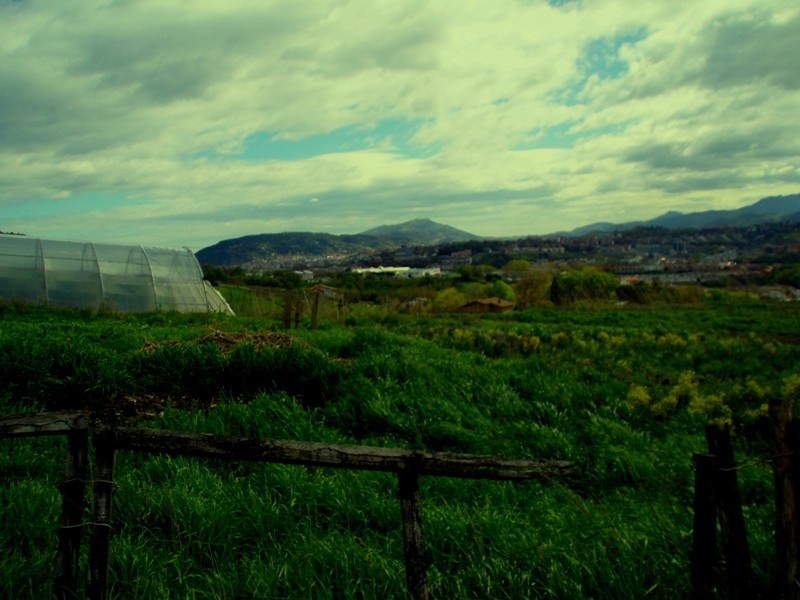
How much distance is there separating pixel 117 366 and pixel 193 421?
2.04m

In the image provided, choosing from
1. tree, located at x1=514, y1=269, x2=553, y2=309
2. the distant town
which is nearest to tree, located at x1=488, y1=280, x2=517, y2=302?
tree, located at x1=514, y1=269, x2=553, y2=309

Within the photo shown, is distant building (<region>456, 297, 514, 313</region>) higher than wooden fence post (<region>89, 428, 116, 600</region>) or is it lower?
lower

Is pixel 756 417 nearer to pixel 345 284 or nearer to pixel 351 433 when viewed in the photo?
pixel 351 433

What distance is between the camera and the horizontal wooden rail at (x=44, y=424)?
2.87m

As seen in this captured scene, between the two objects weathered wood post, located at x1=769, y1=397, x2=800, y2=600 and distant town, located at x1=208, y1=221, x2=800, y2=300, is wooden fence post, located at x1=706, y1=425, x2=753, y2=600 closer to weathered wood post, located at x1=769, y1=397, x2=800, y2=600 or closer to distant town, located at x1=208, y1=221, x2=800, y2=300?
weathered wood post, located at x1=769, y1=397, x2=800, y2=600

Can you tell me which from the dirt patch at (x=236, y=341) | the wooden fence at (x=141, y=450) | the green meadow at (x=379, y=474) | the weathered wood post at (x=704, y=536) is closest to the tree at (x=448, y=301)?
the green meadow at (x=379, y=474)

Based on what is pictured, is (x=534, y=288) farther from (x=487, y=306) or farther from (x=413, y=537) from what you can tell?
(x=413, y=537)

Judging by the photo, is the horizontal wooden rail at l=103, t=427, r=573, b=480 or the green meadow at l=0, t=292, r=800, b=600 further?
the green meadow at l=0, t=292, r=800, b=600

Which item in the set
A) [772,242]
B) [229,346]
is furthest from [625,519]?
[772,242]

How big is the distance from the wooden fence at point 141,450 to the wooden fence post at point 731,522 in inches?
50.4

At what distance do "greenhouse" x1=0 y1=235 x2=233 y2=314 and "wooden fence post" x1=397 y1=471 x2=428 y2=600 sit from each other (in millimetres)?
18278

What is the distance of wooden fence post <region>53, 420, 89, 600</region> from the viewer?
2.92 m

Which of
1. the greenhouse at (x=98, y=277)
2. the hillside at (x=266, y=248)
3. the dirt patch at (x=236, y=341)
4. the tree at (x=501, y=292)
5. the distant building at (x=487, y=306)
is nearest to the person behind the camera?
the dirt patch at (x=236, y=341)

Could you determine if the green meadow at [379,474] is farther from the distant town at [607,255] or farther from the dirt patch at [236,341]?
the distant town at [607,255]
